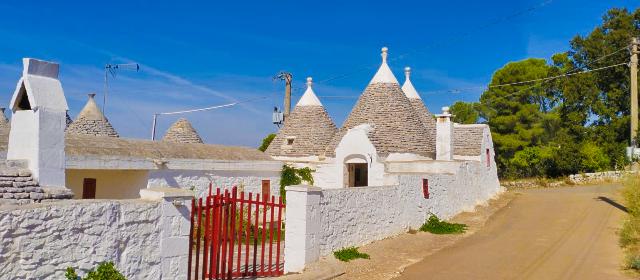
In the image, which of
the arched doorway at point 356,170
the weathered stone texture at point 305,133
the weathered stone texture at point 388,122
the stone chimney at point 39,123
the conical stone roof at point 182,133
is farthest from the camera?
the conical stone roof at point 182,133

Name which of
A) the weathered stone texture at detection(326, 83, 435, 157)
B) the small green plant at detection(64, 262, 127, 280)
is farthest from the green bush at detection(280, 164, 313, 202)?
the small green plant at detection(64, 262, 127, 280)

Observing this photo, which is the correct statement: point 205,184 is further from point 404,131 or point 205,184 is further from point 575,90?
point 575,90

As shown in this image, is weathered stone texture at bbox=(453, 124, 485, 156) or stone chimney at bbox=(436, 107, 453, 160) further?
weathered stone texture at bbox=(453, 124, 485, 156)

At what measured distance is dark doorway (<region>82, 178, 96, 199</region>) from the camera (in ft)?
45.5

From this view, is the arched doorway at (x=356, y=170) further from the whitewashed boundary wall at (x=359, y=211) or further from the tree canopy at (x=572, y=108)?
the tree canopy at (x=572, y=108)

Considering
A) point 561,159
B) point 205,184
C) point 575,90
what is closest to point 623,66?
point 575,90

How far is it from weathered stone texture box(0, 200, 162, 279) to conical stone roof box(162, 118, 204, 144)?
1625cm

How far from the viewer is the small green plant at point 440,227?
47.4 feet

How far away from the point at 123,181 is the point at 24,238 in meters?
9.86

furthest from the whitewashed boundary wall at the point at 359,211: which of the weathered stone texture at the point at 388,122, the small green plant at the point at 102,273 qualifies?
the small green plant at the point at 102,273

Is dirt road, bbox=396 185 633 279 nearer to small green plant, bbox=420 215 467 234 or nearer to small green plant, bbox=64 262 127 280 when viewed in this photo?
small green plant, bbox=420 215 467 234

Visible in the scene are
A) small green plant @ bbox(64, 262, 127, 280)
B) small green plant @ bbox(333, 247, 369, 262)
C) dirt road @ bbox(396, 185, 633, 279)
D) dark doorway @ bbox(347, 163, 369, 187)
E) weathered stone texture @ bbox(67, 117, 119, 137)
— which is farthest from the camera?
dark doorway @ bbox(347, 163, 369, 187)

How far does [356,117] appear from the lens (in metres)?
20.3

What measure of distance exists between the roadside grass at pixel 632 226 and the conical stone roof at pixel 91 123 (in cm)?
1783
